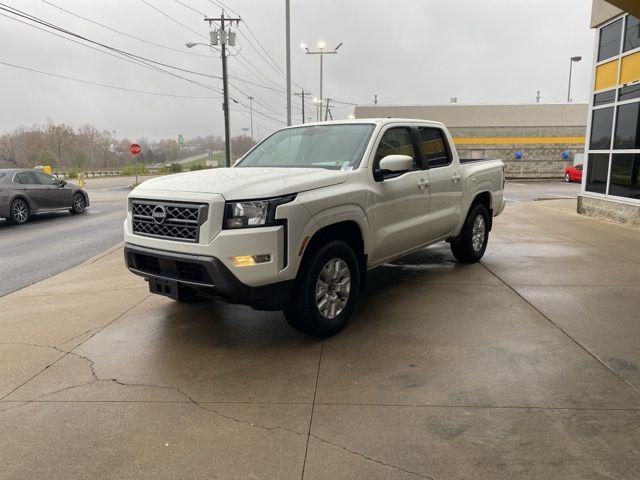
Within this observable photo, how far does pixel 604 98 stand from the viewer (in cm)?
1227

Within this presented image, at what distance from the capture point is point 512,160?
3934cm

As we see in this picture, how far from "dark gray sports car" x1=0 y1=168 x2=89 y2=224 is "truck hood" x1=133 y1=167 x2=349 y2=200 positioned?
1138cm

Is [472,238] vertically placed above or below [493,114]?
below

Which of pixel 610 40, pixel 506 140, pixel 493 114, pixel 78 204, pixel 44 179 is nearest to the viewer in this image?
pixel 610 40

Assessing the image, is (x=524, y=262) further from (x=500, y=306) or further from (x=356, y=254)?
(x=356, y=254)

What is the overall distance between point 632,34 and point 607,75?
1.22 metres

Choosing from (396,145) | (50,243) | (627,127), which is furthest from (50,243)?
(627,127)

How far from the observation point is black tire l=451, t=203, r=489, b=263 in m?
6.86

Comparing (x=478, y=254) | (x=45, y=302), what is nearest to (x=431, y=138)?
(x=478, y=254)

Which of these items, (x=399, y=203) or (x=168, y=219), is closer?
(x=168, y=219)

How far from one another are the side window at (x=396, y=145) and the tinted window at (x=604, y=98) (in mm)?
8951

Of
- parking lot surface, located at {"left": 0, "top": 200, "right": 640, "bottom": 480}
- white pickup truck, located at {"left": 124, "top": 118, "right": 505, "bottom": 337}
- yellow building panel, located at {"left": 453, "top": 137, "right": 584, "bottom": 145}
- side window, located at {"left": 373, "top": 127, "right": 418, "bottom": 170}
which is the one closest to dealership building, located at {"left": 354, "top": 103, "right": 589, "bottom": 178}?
yellow building panel, located at {"left": 453, "top": 137, "right": 584, "bottom": 145}

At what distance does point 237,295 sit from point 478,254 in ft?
15.2

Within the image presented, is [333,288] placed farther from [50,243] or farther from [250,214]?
[50,243]
